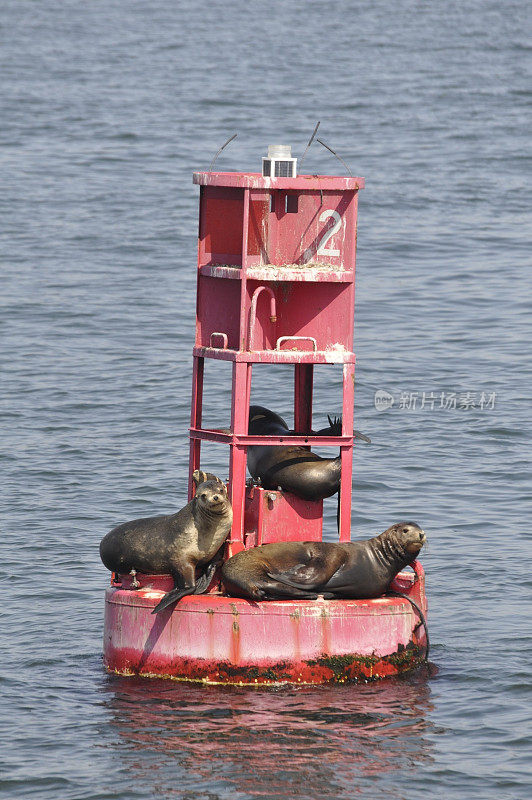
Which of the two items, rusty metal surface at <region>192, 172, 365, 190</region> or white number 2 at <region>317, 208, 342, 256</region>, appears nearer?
rusty metal surface at <region>192, 172, 365, 190</region>

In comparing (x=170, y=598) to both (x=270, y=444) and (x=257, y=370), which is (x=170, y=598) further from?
(x=257, y=370)

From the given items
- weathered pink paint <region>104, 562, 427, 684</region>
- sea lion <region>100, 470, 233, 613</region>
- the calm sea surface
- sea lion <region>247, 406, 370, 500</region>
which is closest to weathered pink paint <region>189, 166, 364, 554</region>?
sea lion <region>247, 406, 370, 500</region>

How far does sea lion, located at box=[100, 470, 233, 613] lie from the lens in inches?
540

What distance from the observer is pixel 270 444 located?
1402 cm

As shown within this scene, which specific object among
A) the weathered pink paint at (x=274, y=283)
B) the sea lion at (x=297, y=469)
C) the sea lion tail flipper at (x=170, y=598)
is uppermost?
the weathered pink paint at (x=274, y=283)

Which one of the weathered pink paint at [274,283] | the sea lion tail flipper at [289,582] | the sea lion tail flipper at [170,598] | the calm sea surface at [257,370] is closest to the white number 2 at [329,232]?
the weathered pink paint at [274,283]

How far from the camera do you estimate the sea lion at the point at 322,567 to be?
44.4ft

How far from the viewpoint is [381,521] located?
19172 mm

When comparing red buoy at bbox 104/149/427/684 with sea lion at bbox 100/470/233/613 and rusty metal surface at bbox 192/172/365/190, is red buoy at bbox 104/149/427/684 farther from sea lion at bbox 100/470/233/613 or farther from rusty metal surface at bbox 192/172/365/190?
sea lion at bbox 100/470/233/613

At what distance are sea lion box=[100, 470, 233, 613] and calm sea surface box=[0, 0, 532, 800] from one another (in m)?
1.01

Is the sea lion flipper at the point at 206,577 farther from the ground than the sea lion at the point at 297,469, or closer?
closer

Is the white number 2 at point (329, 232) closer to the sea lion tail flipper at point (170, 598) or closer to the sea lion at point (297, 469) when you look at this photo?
the sea lion at point (297, 469)

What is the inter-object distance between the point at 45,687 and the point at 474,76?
4050cm

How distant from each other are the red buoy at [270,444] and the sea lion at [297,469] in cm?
11
